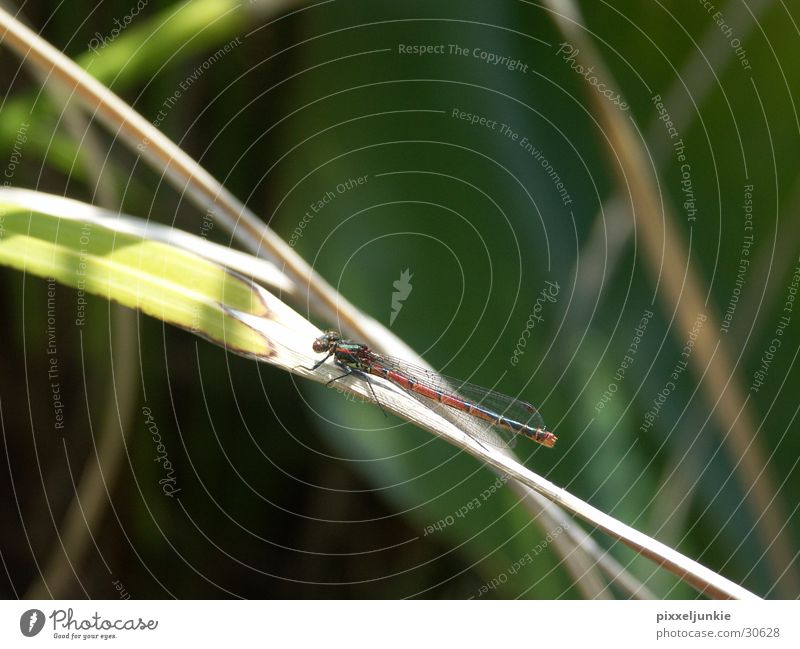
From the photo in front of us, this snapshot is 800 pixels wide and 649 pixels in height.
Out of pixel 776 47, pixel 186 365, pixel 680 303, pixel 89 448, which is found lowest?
pixel 89 448

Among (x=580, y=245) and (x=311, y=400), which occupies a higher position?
(x=580, y=245)

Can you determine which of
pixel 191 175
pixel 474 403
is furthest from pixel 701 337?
→ pixel 191 175

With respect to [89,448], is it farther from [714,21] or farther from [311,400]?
[714,21]

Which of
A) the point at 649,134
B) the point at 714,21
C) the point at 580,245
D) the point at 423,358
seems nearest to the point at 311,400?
the point at 423,358

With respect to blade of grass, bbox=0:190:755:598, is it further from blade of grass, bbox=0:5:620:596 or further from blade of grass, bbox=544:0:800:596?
blade of grass, bbox=544:0:800:596

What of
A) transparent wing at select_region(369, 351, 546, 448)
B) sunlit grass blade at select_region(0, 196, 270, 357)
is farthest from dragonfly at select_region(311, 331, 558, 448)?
sunlit grass blade at select_region(0, 196, 270, 357)

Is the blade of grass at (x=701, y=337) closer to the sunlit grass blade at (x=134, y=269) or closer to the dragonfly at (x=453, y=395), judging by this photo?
the dragonfly at (x=453, y=395)
